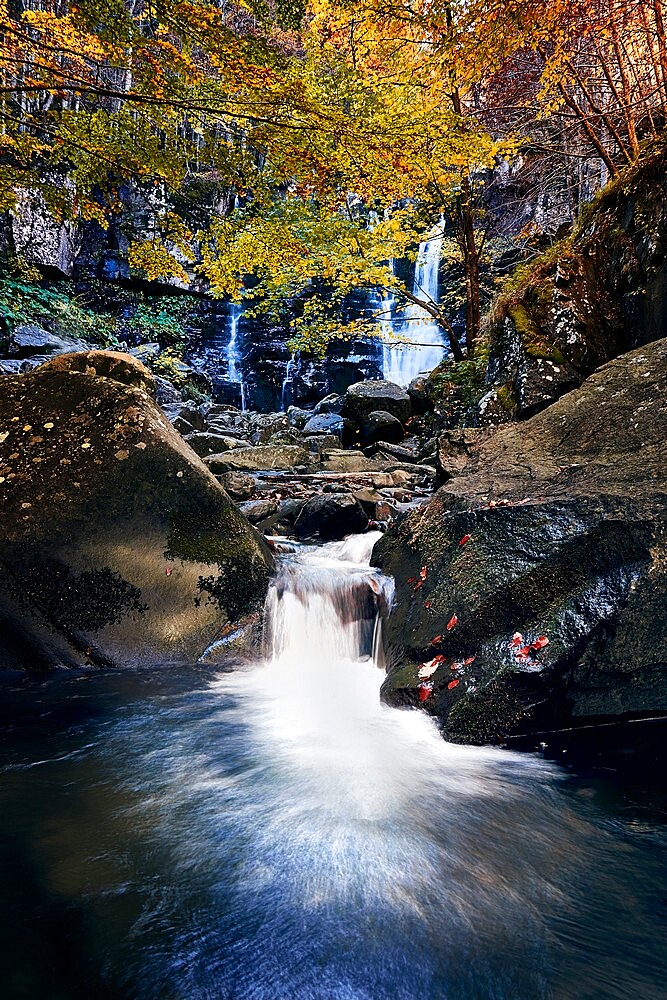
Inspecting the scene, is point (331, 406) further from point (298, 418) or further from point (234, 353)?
point (234, 353)

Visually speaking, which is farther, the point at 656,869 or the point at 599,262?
the point at 599,262

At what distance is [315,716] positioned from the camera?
3814mm

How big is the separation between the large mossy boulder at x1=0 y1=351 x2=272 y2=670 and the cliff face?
4.21 meters

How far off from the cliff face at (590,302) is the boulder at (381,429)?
7153 mm

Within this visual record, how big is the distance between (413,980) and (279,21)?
7.27 metres

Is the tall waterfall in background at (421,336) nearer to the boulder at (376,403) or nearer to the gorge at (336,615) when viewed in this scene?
the boulder at (376,403)

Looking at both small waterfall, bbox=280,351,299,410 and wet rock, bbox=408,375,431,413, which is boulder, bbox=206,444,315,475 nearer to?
wet rock, bbox=408,375,431,413

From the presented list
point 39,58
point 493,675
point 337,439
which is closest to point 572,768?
point 493,675

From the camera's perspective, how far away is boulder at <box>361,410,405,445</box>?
1445 centimetres

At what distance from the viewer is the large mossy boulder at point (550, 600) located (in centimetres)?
295

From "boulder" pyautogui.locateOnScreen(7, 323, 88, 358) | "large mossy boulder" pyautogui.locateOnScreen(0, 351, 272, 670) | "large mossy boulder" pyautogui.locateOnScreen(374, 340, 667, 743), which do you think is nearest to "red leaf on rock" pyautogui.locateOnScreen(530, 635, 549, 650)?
"large mossy boulder" pyautogui.locateOnScreen(374, 340, 667, 743)

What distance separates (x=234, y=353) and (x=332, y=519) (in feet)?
69.8

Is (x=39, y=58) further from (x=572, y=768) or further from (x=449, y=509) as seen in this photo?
(x=572, y=768)

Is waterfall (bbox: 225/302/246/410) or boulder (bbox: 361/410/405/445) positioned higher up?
waterfall (bbox: 225/302/246/410)
